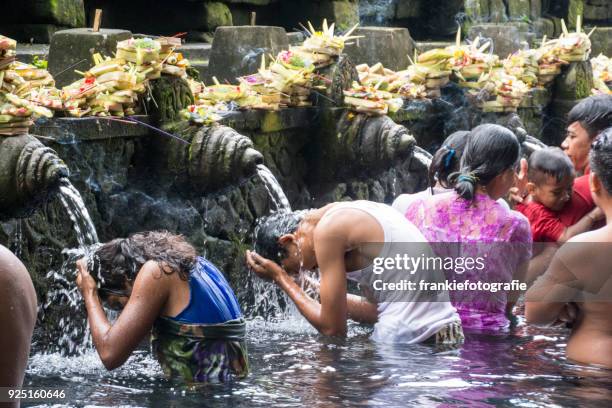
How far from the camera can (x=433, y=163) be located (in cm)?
590

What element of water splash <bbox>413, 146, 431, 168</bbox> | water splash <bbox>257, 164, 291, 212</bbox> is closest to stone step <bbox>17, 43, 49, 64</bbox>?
water splash <bbox>257, 164, 291, 212</bbox>

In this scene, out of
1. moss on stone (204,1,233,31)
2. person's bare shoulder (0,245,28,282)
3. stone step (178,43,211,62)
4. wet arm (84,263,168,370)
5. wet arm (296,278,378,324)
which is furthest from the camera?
moss on stone (204,1,233,31)

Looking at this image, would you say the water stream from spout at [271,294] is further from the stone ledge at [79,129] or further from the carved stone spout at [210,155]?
the stone ledge at [79,129]

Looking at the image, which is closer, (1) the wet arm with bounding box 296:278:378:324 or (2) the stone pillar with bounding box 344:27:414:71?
(1) the wet arm with bounding box 296:278:378:324

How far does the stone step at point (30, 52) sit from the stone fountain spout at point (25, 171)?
8.32ft

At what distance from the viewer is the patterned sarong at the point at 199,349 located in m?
4.76

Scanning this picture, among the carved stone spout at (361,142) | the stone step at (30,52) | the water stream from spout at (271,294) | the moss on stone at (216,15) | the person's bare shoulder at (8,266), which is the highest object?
the moss on stone at (216,15)

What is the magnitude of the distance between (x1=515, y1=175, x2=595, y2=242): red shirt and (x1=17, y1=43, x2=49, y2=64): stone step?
143 inches

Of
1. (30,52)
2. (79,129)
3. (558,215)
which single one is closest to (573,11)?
(30,52)

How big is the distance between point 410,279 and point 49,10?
4.93 m

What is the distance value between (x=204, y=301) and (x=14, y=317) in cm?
191

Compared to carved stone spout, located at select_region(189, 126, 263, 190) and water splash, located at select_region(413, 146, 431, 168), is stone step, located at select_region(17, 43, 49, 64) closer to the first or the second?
carved stone spout, located at select_region(189, 126, 263, 190)

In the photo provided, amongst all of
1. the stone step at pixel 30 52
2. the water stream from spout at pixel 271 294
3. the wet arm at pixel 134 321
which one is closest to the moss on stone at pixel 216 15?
the stone step at pixel 30 52

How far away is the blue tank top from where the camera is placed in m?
4.74
